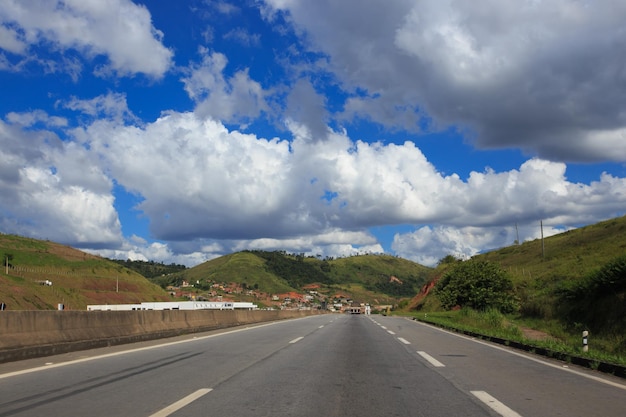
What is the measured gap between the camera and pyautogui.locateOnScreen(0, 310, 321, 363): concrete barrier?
12242 millimetres

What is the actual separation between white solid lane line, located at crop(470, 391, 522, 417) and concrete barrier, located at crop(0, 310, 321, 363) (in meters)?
9.65

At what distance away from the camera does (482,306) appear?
156 ft

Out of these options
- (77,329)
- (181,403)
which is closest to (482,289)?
(77,329)

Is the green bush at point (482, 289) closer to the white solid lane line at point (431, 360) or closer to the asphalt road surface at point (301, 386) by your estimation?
the white solid lane line at point (431, 360)

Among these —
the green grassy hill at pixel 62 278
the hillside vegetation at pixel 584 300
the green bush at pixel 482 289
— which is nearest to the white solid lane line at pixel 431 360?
the hillside vegetation at pixel 584 300

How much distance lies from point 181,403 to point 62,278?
314 feet

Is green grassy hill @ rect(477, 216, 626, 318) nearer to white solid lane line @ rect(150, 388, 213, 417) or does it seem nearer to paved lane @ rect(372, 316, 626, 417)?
paved lane @ rect(372, 316, 626, 417)

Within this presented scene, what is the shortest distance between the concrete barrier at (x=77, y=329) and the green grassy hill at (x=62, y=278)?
49691 mm

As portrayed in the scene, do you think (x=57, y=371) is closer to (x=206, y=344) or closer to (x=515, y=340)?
(x=206, y=344)

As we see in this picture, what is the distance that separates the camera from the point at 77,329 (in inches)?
591

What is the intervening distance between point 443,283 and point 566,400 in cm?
5669

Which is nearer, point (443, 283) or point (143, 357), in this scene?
point (143, 357)

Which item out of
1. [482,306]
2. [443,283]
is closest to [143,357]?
[482,306]

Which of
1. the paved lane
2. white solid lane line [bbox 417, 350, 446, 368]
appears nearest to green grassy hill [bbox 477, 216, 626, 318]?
white solid lane line [bbox 417, 350, 446, 368]
